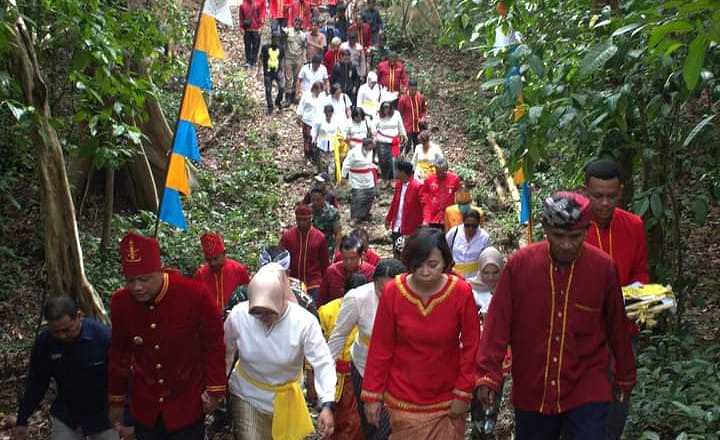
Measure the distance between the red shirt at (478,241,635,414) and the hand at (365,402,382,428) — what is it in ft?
2.23

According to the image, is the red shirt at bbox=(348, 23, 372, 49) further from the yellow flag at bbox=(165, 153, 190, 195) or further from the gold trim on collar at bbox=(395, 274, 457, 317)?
the gold trim on collar at bbox=(395, 274, 457, 317)

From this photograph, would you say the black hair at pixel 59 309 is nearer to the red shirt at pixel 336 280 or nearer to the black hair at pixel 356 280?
the black hair at pixel 356 280

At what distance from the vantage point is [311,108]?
17625 millimetres

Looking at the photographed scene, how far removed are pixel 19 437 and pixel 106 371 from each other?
2.38 ft

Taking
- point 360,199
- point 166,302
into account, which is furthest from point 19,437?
point 360,199

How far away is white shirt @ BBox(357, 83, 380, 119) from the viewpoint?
18250mm

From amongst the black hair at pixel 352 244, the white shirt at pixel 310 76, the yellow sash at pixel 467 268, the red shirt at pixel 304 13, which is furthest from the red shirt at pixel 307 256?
the red shirt at pixel 304 13

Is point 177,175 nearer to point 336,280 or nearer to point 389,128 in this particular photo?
point 336,280

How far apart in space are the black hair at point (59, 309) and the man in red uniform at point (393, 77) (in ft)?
46.6

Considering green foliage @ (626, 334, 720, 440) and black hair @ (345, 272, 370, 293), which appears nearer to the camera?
green foliage @ (626, 334, 720, 440)

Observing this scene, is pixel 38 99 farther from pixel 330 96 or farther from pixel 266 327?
pixel 330 96

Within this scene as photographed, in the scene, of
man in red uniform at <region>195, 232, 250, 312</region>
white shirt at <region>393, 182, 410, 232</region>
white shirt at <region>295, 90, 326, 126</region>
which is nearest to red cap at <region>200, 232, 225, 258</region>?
man in red uniform at <region>195, 232, 250, 312</region>

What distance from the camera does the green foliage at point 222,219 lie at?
1274cm

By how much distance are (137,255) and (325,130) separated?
1234cm
